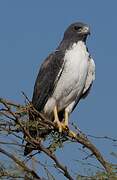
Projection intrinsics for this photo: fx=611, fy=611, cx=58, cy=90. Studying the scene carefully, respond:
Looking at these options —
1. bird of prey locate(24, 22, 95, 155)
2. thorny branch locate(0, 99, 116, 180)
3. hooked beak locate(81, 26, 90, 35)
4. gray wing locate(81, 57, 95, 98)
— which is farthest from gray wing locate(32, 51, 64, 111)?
thorny branch locate(0, 99, 116, 180)

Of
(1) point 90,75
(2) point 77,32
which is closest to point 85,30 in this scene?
(2) point 77,32

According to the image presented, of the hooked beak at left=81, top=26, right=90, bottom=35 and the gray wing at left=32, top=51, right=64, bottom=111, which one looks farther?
the hooked beak at left=81, top=26, right=90, bottom=35

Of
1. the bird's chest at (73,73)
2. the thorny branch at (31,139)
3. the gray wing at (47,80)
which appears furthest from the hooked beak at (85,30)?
the thorny branch at (31,139)

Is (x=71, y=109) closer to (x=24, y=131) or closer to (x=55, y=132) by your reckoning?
(x=55, y=132)

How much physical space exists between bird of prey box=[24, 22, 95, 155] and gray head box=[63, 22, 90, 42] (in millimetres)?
107

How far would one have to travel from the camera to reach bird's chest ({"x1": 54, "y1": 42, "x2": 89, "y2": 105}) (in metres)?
8.92

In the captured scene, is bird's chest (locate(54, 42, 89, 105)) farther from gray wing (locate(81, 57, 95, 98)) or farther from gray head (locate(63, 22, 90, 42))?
gray head (locate(63, 22, 90, 42))

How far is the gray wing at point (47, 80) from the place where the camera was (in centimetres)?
898

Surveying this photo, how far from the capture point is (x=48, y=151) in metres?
5.59

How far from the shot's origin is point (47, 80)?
907 cm

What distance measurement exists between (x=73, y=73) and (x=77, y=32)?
3.15ft

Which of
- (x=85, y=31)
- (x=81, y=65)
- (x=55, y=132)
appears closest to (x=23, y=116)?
(x=55, y=132)

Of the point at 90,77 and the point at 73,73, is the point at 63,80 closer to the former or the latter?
the point at 73,73

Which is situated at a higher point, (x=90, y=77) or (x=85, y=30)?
(x=85, y=30)
